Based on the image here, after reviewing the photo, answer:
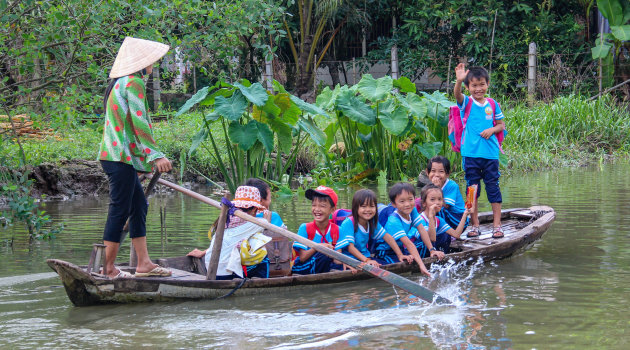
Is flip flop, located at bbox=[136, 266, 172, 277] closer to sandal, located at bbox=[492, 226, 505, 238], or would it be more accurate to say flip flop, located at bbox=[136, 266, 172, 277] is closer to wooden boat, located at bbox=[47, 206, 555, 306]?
wooden boat, located at bbox=[47, 206, 555, 306]

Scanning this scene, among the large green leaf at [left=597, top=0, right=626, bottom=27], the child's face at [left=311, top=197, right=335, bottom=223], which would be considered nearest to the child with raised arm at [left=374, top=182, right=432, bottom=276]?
the child's face at [left=311, top=197, right=335, bottom=223]

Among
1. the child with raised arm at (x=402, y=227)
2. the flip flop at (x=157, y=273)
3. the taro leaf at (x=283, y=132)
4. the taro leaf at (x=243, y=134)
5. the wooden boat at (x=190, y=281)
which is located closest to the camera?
the wooden boat at (x=190, y=281)

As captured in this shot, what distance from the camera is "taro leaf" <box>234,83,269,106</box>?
351 inches

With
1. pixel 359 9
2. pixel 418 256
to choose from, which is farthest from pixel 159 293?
pixel 359 9

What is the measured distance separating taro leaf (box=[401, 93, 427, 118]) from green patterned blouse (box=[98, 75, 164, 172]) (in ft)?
20.2

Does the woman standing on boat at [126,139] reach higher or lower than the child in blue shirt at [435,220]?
higher

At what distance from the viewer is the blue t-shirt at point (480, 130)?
6.77 meters

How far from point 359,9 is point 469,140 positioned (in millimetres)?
12365

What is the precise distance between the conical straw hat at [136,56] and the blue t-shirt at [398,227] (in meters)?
2.18

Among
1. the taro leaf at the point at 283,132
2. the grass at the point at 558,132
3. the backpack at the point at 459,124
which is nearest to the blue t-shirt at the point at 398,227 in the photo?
the backpack at the point at 459,124

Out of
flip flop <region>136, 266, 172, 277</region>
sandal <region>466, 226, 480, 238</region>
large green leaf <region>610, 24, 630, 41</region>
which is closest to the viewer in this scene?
flip flop <region>136, 266, 172, 277</region>

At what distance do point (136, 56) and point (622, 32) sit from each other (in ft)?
40.7

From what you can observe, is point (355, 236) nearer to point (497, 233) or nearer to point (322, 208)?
point (322, 208)

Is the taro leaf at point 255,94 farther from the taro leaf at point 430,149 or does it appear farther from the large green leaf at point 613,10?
the large green leaf at point 613,10
